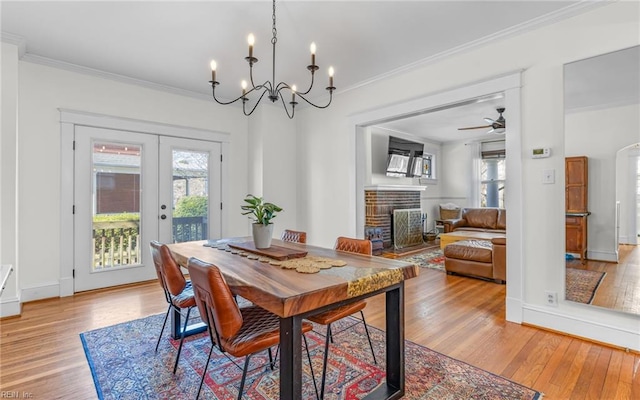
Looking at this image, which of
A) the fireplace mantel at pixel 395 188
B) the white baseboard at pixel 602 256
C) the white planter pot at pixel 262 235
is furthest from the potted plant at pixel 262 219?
the fireplace mantel at pixel 395 188

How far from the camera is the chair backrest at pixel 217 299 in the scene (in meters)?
1.39

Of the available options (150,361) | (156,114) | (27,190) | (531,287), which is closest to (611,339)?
(531,287)

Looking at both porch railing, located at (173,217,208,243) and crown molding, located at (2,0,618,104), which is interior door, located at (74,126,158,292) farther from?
crown molding, located at (2,0,618,104)

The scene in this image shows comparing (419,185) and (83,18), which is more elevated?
(83,18)

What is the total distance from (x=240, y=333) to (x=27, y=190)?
3384 mm

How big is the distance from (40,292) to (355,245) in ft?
11.9

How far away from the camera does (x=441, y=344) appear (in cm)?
244

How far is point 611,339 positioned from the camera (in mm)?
2359

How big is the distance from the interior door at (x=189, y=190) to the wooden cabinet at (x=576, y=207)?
4322 millimetres

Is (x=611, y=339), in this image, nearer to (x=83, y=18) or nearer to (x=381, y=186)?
(x=381, y=186)

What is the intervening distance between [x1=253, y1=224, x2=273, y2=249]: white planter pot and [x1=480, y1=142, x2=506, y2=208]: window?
23.3 ft

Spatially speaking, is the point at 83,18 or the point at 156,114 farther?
the point at 156,114

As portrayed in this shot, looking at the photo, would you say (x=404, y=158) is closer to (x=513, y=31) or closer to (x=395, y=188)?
(x=395, y=188)

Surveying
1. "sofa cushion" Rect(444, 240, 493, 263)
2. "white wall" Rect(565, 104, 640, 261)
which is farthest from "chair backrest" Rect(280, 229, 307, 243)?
"sofa cushion" Rect(444, 240, 493, 263)
